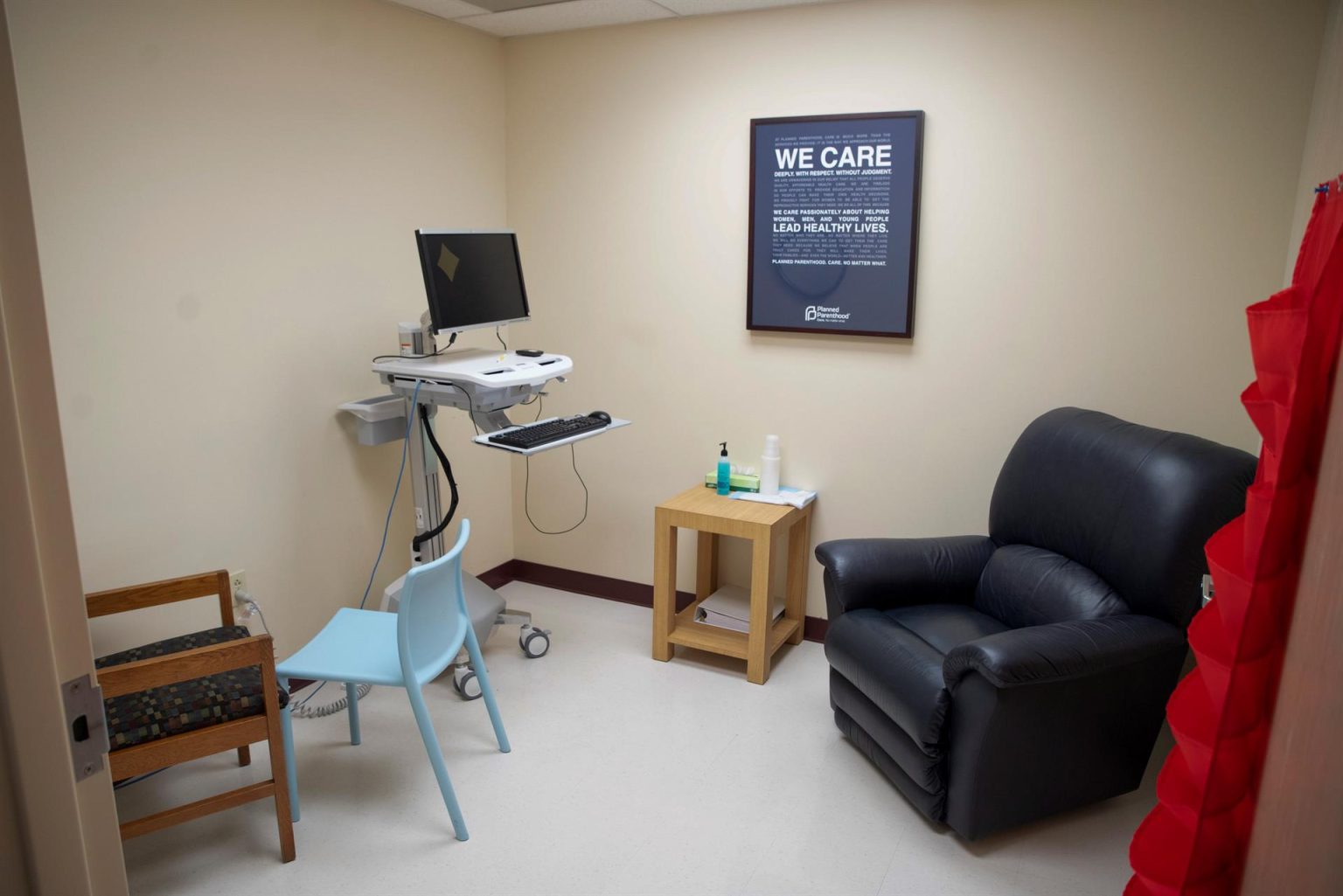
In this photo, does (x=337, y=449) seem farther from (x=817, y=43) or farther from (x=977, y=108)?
(x=977, y=108)

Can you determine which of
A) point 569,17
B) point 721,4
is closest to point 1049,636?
point 721,4

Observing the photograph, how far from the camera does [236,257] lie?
2.77 metres

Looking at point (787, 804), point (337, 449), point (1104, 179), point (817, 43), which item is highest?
point (817, 43)

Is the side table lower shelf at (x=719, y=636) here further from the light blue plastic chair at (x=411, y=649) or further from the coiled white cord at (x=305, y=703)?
the coiled white cord at (x=305, y=703)

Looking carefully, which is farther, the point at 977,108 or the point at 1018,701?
the point at 977,108

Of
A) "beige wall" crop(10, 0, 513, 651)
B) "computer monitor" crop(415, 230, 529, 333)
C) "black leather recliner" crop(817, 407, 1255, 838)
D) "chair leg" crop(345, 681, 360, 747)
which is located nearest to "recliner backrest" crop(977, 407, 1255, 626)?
"black leather recliner" crop(817, 407, 1255, 838)

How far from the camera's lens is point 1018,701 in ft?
7.09

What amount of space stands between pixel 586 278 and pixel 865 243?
123 centimetres

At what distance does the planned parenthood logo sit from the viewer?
3.30m

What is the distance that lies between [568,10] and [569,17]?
115mm

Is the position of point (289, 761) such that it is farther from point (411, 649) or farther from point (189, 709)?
point (411, 649)

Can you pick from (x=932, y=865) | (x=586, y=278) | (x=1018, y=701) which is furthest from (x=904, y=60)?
(x=932, y=865)

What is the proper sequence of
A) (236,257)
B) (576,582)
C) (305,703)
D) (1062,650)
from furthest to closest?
(576,582)
(305,703)
(236,257)
(1062,650)

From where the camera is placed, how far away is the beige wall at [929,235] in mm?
2727
